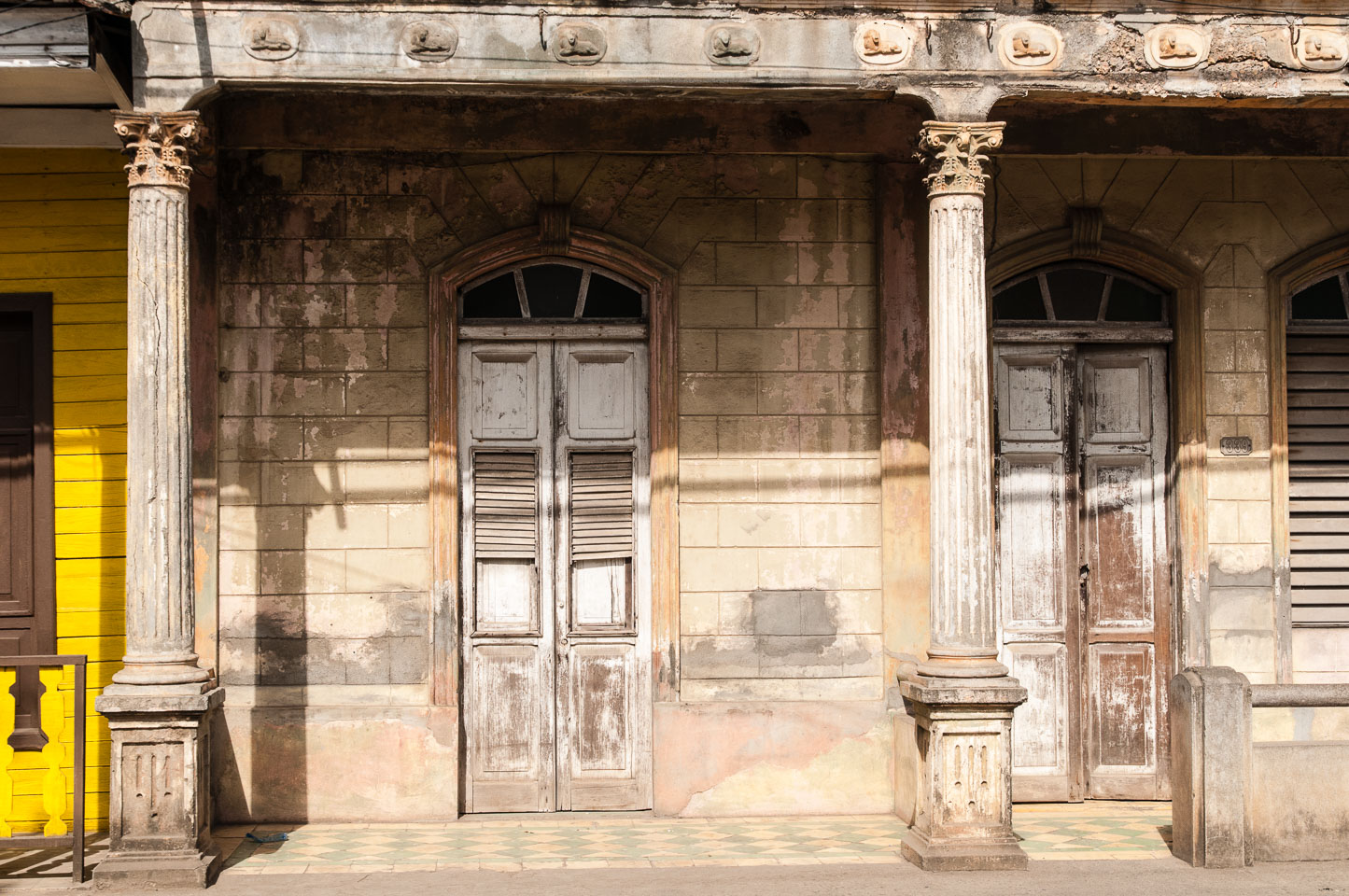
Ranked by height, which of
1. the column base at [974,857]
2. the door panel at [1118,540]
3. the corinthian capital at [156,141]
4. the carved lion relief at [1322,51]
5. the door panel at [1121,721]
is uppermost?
the carved lion relief at [1322,51]

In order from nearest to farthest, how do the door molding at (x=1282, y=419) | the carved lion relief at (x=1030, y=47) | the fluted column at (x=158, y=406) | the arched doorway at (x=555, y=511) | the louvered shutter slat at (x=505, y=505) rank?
the fluted column at (x=158, y=406) → the carved lion relief at (x=1030, y=47) → the arched doorway at (x=555, y=511) → the louvered shutter slat at (x=505, y=505) → the door molding at (x=1282, y=419)

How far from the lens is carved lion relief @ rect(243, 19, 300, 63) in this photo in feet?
23.8

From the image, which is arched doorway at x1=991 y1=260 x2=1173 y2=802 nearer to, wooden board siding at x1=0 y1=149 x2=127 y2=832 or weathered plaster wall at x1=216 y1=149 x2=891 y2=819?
weathered plaster wall at x1=216 y1=149 x2=891 y2=819

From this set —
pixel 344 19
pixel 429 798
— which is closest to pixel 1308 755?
pixel 429 798

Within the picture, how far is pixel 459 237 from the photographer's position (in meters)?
8.84

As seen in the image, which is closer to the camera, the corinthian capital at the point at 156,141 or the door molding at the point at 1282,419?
the corinthian capital at the point at 156,141

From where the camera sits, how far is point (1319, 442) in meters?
9.24

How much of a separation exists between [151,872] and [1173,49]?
273 inches

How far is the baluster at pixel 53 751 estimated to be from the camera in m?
7.77

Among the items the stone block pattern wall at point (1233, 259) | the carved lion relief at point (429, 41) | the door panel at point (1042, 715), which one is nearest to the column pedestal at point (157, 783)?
the carved lion relief at point (429, 41)

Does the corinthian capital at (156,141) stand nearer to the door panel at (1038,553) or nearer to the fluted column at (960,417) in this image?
the fluted column at (960,417)

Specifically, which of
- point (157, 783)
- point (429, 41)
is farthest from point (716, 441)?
point (157, 783)

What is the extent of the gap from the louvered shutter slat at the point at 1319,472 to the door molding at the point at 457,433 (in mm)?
4179

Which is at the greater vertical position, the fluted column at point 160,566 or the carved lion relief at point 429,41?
the carved lion relief at point 429,41
